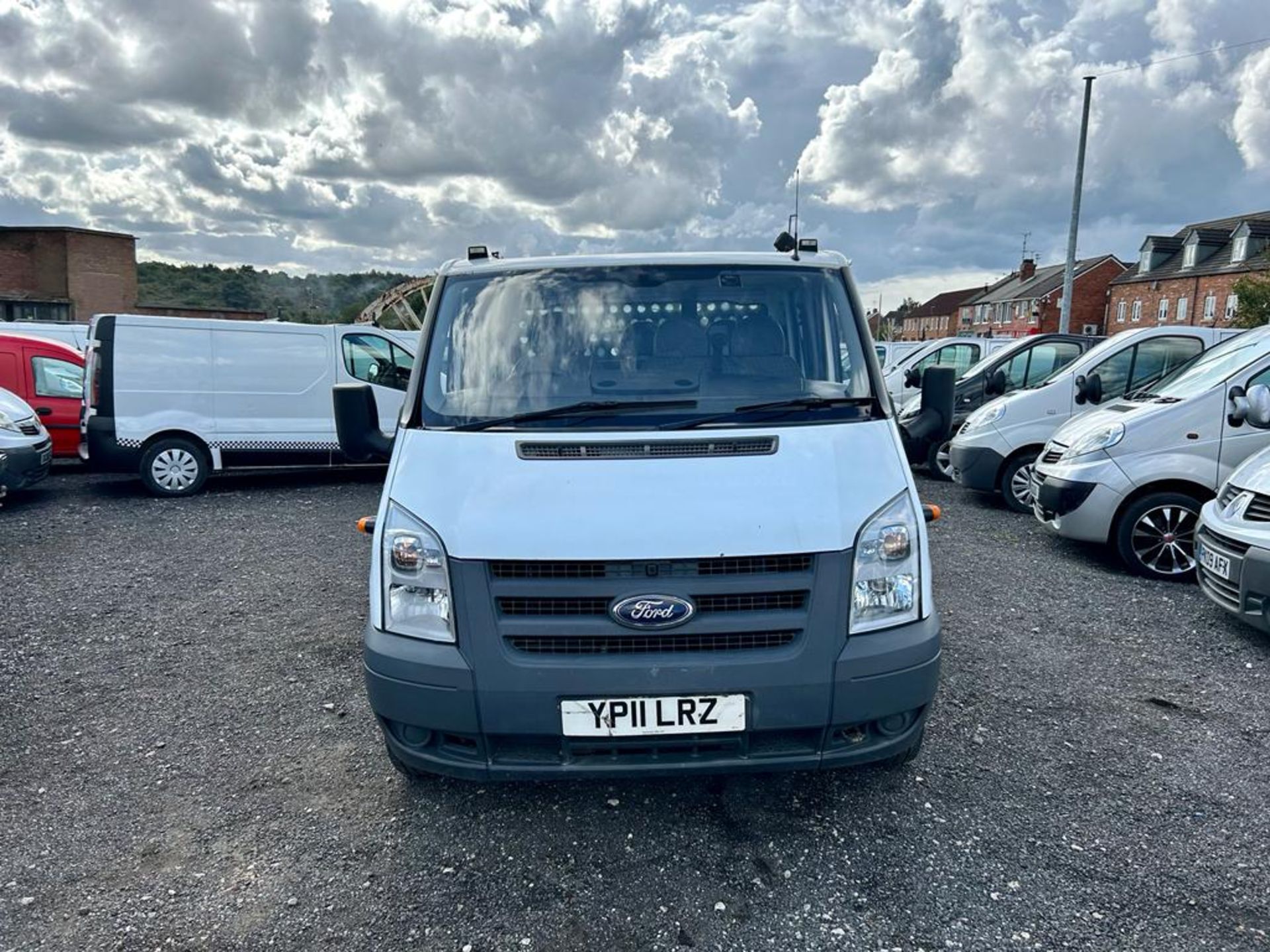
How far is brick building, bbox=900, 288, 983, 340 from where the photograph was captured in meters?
86.0

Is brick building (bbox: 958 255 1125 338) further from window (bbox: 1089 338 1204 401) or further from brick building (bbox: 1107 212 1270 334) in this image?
window (bbox: 1089 338 1204 401)

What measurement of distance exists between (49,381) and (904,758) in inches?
449

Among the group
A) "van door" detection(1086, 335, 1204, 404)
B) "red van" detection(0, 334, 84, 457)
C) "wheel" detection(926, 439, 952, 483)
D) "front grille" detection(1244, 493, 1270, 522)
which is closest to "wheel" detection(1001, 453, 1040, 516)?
"van door" detection(1086, 335, 1204, 404)

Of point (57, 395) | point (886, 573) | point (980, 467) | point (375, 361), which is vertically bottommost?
point (980, 467)

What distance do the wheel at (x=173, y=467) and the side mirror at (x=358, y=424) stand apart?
24.0 ft

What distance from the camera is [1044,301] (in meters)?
56.3

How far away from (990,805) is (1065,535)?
13.2ft

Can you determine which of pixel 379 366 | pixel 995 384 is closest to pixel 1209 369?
pixel 995 384

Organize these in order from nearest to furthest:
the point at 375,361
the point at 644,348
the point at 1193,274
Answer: the point at 644,348
the point at 375,361
the point at 1193,274

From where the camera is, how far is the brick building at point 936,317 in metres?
86.0

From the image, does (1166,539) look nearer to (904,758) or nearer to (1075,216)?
(904,758)

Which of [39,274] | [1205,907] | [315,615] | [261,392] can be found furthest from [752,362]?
[39,274]

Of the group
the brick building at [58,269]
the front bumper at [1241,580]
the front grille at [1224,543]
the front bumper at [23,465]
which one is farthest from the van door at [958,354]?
the brick building at [58,269]

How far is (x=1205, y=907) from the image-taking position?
254 cm
